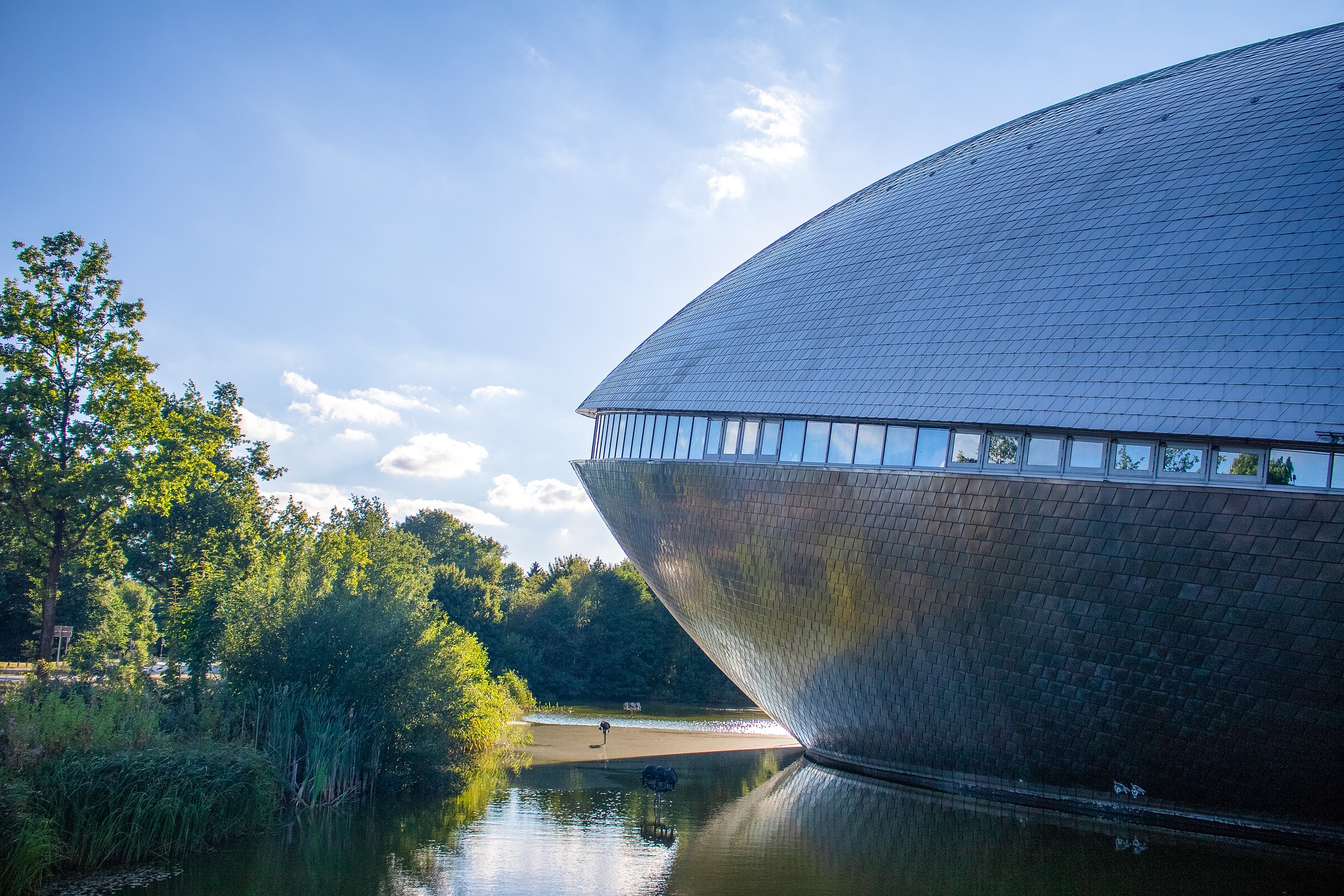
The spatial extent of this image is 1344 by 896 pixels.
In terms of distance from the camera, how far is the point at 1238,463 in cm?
1466

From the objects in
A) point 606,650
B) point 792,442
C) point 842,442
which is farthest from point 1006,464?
point 606,650

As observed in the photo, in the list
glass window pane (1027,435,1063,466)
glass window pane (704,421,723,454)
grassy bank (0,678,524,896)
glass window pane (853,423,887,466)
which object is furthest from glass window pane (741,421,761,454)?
grassy bank (0,678,524,896)

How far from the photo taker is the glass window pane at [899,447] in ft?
60.5

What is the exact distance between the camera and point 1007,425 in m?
16.8

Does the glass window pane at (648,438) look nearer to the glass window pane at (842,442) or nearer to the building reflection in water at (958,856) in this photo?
the glass window pane at (842,442)

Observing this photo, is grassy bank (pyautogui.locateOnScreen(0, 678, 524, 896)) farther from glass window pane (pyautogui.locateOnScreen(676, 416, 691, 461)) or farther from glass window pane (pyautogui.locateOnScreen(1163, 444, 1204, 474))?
glass window pane (pyautogui.locateOnScreen(1163, 444, 1204, 474))

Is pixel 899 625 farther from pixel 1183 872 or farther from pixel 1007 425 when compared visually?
pixel 1183 872

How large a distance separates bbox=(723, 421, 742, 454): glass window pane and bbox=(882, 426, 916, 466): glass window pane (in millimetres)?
4134

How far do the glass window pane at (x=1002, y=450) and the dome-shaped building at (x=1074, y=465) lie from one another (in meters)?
0.04

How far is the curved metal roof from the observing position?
49.5 feet

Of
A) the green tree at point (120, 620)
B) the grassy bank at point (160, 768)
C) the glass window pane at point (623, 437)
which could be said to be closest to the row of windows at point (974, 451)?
the glass window pane at point (623, 437)

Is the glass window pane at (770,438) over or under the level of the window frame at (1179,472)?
over

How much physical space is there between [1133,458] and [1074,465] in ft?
3.07

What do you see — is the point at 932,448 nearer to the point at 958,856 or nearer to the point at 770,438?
the point at 770,438
